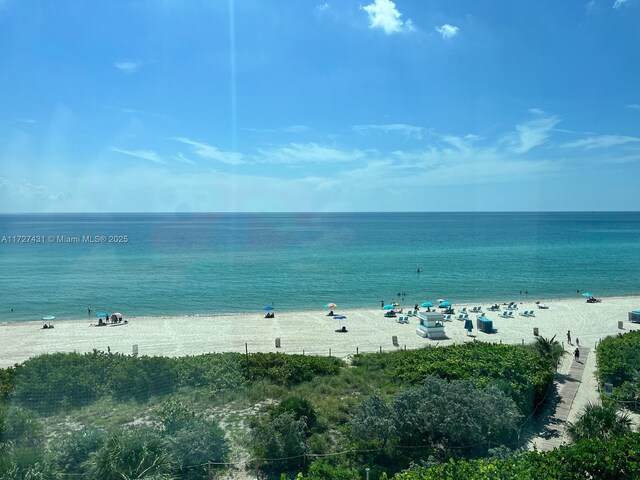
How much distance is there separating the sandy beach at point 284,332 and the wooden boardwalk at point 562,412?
487cm

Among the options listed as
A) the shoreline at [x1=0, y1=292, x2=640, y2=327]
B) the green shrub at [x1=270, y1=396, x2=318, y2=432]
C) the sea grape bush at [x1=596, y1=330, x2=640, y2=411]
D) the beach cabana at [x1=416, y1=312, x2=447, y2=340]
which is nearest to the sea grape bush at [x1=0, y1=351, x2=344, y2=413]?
the green shrub at [x1=270, y1=396, x2=318, y2=432]

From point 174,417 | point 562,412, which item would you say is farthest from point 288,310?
point 174,417

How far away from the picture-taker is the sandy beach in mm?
26219

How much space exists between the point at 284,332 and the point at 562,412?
18.6 m

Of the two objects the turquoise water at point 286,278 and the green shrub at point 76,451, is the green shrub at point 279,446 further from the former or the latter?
the turquoise water at point 286,278

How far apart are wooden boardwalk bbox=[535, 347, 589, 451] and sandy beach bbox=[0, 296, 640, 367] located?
16.0 ft

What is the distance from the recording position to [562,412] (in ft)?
52.0

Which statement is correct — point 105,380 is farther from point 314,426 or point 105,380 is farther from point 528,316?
point 528,316

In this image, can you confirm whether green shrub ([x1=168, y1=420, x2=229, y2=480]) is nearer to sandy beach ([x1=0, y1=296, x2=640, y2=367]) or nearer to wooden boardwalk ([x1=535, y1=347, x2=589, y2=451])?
wooden boardwalk ([x1=535, y1=347, x2=589, y2=451])

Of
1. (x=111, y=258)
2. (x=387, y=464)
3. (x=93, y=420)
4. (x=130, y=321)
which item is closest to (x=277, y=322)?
(x=130, y=321)

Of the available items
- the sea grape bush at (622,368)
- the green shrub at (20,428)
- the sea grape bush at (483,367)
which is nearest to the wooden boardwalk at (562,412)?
the sea grape bush at (483,367)

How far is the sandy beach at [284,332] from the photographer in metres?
26.2

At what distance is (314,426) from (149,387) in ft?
23.7

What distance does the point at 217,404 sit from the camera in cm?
1577
